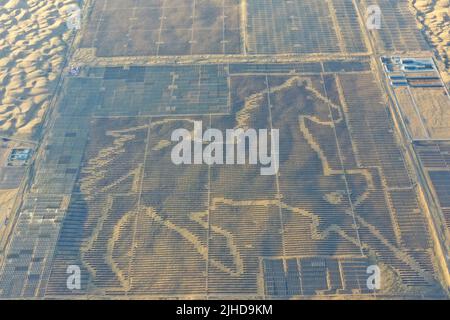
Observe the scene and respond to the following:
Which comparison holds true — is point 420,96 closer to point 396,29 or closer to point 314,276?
point 396,29

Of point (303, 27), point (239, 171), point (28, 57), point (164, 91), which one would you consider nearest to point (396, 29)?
point (303, 27)

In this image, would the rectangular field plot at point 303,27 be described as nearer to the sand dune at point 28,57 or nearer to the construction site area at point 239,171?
the construction site area at point 239,171

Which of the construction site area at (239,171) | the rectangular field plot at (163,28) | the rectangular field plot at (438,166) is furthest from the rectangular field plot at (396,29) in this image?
the rectangular field plot at (163,28)

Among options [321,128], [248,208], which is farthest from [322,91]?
[248,208]

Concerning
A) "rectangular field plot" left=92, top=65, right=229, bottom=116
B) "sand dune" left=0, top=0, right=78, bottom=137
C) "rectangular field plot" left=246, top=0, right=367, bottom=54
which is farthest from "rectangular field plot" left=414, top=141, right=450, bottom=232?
"sand dune" left=0, top=0, right=78, bottom=137

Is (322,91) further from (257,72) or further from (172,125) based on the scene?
(172,125)

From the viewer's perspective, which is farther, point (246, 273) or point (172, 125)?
point (172, 125)
